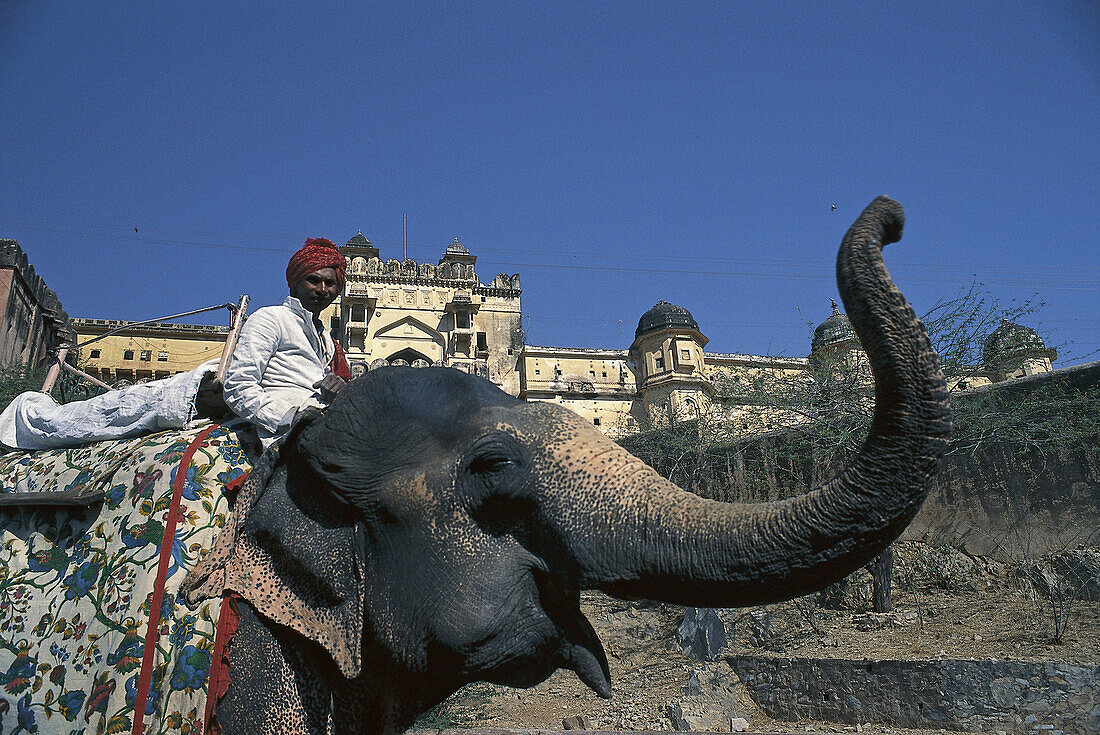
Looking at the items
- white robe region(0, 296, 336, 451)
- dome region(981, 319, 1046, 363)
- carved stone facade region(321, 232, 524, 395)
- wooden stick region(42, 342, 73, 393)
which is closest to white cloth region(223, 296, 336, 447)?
white robe region(0, 296, 336, 451)

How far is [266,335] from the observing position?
79.1 inches

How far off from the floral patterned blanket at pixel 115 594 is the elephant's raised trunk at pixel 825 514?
2.75ft

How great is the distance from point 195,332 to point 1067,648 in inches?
1401

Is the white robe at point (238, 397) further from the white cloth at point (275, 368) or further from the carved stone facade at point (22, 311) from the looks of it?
the carved stone facade at point (22, 311)

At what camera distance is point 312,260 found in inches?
84.4

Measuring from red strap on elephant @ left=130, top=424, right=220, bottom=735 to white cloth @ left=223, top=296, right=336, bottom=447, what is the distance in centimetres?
19

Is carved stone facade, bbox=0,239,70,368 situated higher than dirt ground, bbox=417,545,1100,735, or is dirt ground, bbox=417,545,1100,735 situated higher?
carved stone facade, bbox=0,239,70,368

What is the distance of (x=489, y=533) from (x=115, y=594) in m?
0.85

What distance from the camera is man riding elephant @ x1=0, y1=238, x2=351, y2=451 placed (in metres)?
1.92

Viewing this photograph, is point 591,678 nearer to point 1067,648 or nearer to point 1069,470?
point 1067,648

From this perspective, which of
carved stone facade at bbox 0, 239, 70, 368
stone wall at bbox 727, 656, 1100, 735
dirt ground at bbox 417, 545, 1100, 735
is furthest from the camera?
carved stone facade at bbox 0, 239, 70, 368

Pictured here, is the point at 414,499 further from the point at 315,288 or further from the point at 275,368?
the point at 315,288

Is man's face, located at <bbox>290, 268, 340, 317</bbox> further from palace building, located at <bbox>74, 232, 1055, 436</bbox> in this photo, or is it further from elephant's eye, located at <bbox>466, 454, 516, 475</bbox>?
palace building, located at <bbox>74, 232, 1055, 436</bbox>

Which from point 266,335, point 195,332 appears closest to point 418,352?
point 195,332
